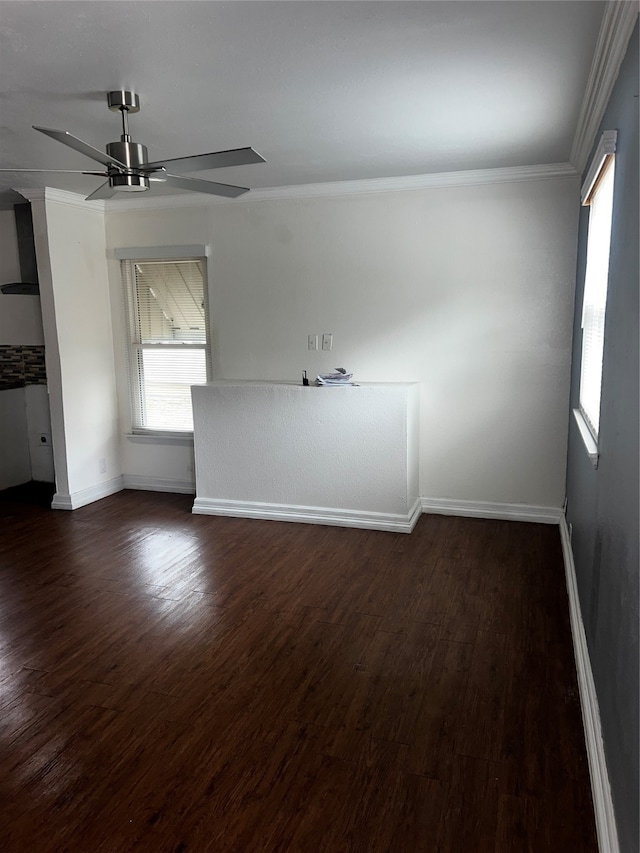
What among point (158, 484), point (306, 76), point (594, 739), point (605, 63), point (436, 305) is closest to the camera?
point (594, 739)

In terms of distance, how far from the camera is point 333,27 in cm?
213

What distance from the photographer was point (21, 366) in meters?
5.64

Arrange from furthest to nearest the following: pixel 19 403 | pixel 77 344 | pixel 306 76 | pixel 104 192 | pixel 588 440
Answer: pixel 19 403 → pixel 77 344 → pixel 104 192 → pixel 588 440 → pixel 306 76

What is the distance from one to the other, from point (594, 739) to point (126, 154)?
2.89 meters

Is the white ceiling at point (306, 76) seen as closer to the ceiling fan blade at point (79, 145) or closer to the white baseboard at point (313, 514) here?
the ceiling fan blade at point (79, 145)

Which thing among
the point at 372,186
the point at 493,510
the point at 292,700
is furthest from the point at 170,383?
the point at 292,700

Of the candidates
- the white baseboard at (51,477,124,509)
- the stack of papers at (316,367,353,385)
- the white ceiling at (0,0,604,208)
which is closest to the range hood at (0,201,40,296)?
the white ceiling at (0,0,604,208)

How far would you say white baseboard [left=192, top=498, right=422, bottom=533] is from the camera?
4332mm

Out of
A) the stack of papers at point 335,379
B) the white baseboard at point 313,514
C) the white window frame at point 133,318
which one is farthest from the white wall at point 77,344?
the stack of papers at point 335,379

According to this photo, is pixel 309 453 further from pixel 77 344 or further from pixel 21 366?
pixel 21 366

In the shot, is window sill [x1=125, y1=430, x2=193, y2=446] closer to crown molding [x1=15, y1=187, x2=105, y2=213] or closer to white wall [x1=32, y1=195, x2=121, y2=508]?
white wall [x1=32, y1=195, x2=121, y2=508]

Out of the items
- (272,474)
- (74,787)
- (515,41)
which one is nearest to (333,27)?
(515,41)

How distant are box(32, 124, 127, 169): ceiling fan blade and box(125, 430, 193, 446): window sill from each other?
2847 mm

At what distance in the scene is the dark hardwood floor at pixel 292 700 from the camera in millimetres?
1845
